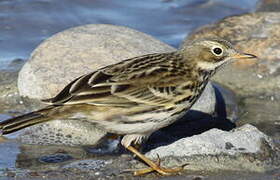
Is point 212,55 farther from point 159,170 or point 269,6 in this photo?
point 269,6

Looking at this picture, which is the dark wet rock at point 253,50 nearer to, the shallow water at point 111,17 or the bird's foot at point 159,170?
the shallow water at point 111,17

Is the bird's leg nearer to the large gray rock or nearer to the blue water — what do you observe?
the large gray rock

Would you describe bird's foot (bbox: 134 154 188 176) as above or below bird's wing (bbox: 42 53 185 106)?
below

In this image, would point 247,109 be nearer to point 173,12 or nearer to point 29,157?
point 29,157

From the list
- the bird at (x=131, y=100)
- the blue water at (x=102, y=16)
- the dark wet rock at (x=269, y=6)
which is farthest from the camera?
the dark wet rock at (x=269, y=6)

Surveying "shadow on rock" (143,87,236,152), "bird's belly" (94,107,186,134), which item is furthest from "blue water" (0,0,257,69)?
"bird's belly" (94,107,186,134)

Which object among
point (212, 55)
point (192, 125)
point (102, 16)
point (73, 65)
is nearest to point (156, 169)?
point (212, 55)

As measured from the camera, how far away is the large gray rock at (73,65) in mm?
9211

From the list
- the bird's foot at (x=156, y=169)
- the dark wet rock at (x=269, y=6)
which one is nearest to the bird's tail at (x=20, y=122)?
the bird's foot at (x=156, y=169)

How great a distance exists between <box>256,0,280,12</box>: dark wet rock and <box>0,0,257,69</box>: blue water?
1225mm

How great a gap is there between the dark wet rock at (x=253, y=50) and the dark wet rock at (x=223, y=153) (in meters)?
2.89

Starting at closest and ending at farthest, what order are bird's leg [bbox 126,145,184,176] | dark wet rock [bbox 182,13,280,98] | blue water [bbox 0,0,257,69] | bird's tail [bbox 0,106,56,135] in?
bird's tail [bbox 0,106,56,135]
bird's leg [bbox 126,145,184,176]
dark wet rock [bbox 182,13,280,98]
blue water [bbox 0,0,257,69]

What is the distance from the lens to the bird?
7660 millimetres

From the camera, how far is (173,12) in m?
16.1
